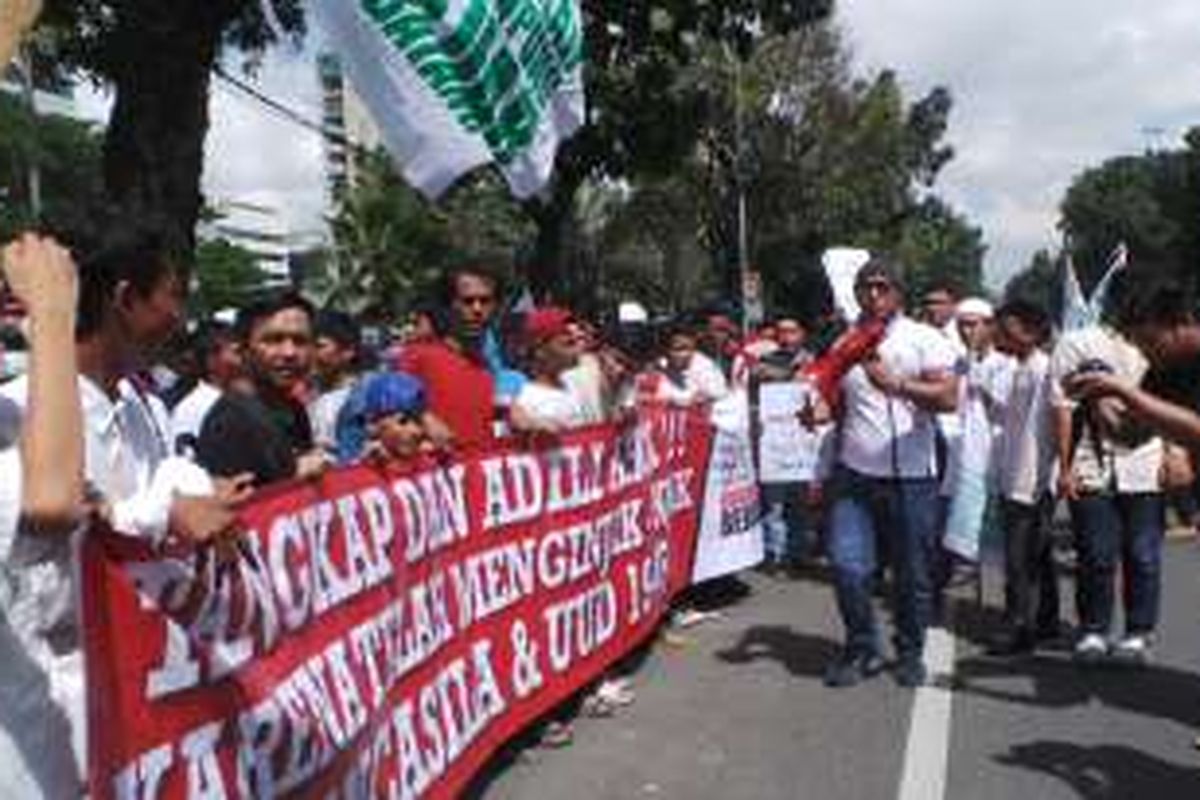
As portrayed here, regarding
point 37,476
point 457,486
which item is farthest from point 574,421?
point 37,476

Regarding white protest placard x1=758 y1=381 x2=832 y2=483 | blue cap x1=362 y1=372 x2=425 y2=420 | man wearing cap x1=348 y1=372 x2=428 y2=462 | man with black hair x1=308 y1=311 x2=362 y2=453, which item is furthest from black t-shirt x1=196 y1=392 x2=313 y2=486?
white protest placard x1=758 y1=381 x2=832 y2=483

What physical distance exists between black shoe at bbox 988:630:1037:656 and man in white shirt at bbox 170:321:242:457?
3878 mm

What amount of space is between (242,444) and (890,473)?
450cm

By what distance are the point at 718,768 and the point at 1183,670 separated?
270 centimetres

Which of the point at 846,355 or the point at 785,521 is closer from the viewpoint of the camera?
the point at 846,355

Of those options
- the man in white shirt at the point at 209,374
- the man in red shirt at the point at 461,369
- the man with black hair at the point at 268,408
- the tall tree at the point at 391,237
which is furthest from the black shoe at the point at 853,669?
the tall tree at the point at 391,237

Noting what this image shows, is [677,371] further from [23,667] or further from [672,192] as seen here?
[672,192]

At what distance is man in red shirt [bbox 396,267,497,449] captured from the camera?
8.05 m

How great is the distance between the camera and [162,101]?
13.4 meters

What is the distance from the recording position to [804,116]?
163ft

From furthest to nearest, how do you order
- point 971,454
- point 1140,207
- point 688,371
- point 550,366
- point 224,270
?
1. point 1140,207
2. point 224,270
3. point 688,371
4. point 971,454
5. point 550,366

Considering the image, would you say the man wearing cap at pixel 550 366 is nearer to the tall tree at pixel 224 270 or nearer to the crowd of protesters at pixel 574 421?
the crowd of protesters at pixel 574 421

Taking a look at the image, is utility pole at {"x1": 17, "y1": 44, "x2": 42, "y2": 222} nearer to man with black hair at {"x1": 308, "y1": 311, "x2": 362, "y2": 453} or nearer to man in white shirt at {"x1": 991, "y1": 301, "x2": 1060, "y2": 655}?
man with black hair at {"x1": 308, "y1": 311, "x2": 362, "y2": 453}

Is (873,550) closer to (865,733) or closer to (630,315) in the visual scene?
(865,733)
